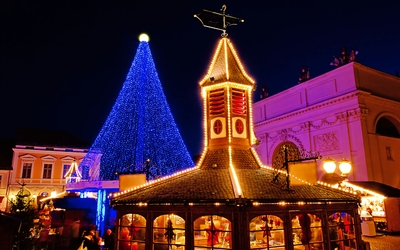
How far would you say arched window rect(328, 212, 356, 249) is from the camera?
10617 mm

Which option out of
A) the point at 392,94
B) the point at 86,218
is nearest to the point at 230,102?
the point at 86,218

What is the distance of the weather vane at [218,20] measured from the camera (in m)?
14.2

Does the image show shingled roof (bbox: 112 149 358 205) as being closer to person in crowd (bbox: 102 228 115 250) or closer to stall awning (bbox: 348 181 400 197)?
person in crowd (bbox: 102 228 115 250)

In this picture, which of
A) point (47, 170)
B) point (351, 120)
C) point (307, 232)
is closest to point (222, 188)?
point (307, 232)

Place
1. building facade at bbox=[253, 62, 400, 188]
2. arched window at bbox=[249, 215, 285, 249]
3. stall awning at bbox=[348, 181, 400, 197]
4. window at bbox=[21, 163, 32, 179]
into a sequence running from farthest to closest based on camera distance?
window at bbox=[21, 163, 32, 179] < building facade at bbox=[253, 62, 400, 188] < stall awning at bbox=[348, 181, 400, 197] < arched window at bbox=[249, 215, 285, 249]

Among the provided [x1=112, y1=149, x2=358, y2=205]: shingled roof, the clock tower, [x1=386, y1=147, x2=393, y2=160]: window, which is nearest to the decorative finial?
the clock tower

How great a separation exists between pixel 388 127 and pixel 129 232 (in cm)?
2237

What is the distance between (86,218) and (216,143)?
1145 centimetres

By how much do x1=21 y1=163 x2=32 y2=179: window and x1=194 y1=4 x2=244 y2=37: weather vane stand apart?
30465 millimetres

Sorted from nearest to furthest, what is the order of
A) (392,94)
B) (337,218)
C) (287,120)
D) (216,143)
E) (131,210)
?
1. (131,210)
2. (337,218)
3. (216,143)
4. (392,94)
5. (287,120)

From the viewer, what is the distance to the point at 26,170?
35.6 m

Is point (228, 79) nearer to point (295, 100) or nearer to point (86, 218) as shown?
point (86, 218)

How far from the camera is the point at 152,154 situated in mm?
20328

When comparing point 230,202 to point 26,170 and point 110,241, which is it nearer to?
point 110,241
